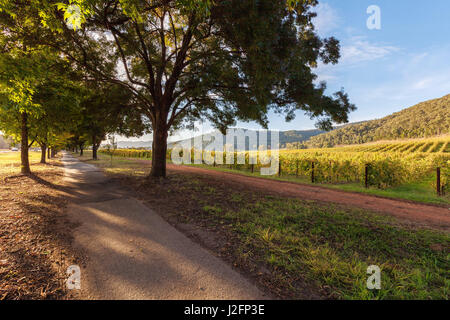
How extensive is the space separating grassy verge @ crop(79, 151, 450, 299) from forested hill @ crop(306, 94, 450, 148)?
411 ft

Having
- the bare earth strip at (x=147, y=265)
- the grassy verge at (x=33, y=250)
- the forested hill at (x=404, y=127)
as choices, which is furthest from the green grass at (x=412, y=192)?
the forested hill at (x=404, y=127)

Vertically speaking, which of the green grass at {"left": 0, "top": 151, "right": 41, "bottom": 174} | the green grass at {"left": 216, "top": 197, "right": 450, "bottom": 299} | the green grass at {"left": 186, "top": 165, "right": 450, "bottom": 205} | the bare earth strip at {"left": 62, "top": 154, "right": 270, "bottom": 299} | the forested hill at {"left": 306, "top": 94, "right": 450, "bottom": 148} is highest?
the forested hill at {"left": 306, "top": 94, "right": 450, "bottom": 148}

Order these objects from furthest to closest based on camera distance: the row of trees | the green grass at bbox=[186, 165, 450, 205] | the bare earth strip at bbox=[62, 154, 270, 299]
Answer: the green grass at bbox=[186, 165, 450, 205], the row of trees, the bare earth strip at bbox=[62, 154, 270, 299]

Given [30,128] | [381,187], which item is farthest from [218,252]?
[30,128]

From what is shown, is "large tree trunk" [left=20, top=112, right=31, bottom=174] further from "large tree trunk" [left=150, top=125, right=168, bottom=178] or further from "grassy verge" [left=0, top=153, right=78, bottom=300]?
"large tree trunk" [left=150, top=125, right=168, bottom=178]

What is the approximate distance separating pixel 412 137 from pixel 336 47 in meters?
140

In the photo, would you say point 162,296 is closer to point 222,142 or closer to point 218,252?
point 218,252

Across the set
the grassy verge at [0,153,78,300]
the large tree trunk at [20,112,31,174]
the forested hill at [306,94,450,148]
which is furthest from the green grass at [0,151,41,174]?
the forested hill at [306,94,450,148]

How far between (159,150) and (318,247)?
8761 mm

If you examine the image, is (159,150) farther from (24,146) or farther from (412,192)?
(412,192)

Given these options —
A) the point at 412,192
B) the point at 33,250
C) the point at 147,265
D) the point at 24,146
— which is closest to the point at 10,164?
the point at 24,146

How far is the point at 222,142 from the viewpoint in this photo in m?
24.0

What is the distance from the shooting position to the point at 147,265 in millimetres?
2615

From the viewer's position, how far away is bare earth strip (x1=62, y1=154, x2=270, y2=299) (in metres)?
2.13
